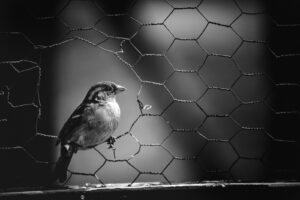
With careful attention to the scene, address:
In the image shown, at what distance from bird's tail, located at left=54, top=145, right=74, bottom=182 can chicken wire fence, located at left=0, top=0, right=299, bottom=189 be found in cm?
33

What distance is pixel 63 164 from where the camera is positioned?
→ 807mm

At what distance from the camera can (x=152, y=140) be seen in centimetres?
124

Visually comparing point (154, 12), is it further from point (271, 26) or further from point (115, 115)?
point (115, 115)

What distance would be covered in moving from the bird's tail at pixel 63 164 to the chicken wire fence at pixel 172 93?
33 cm

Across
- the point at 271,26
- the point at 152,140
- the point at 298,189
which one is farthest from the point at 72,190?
the point at 271,26

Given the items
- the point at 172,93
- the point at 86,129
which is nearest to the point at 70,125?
the point at 86,129

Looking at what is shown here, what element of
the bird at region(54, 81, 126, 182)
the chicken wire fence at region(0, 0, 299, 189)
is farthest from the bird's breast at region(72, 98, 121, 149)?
the chicken wire fence at region(0, 0, 299, 189)

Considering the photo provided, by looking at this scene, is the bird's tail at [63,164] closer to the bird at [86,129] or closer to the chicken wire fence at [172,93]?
the bird at [86,129]

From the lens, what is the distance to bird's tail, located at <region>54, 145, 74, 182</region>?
2.59ft

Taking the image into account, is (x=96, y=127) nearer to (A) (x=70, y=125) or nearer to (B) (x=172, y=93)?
(A) (x=70, y=125)

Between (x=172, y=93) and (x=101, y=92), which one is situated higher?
(x=101, y=92)

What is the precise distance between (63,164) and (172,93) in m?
0.60

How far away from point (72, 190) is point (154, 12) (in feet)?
2.24

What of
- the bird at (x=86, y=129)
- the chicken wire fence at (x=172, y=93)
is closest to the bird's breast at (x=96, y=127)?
the bird at (x=86, y=129)
